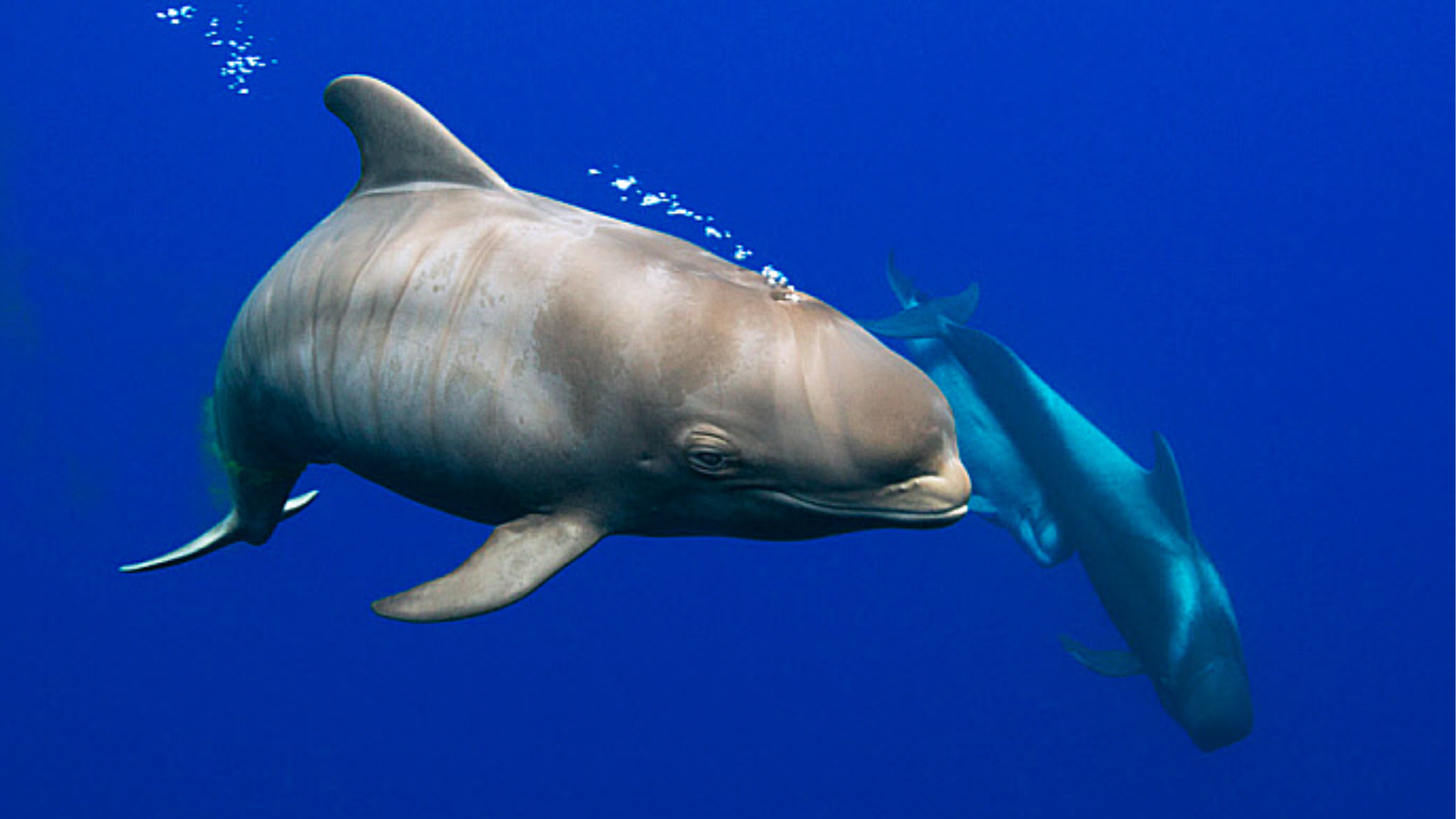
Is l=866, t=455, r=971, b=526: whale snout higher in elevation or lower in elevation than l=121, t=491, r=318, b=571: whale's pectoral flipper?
higher

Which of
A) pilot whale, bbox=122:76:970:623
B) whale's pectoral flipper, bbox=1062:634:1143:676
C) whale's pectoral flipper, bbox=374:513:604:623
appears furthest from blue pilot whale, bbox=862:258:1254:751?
whale's pectoral flipper, bbox=374:513:604:623

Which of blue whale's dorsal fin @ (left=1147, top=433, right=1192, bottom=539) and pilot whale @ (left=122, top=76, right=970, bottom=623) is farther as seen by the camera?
blue whale's dorsal fin @ (left=1147, top=433, right=1192, bottom=539)

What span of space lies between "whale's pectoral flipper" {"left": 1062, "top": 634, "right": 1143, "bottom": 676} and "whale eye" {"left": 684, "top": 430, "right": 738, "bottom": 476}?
6.67 m

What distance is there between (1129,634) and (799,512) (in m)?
6.56

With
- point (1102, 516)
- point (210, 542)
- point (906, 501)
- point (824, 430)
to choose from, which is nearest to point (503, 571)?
point (824, 430)

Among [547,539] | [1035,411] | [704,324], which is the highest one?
[1035,411]

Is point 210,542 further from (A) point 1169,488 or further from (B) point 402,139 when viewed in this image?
(A) point 1169,488

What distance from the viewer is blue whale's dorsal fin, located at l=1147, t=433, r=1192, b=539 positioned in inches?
310

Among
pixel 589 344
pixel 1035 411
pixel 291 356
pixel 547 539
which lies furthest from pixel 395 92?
pixel 1035 411

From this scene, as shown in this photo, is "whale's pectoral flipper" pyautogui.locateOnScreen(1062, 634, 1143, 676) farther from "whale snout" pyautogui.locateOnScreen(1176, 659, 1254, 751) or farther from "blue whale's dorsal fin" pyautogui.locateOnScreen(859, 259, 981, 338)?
"blue whale's dorsal fin" pyautogui.locateOnScreen(859, 259, 981, 338)

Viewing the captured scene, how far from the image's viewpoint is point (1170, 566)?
801 cm

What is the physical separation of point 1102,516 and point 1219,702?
1547mm

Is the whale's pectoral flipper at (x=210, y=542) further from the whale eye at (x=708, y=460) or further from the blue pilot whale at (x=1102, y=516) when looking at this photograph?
the blue pilot whale at (x=1102, y=516)

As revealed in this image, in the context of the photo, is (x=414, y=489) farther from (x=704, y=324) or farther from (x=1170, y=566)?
(x=1170, y=566)
